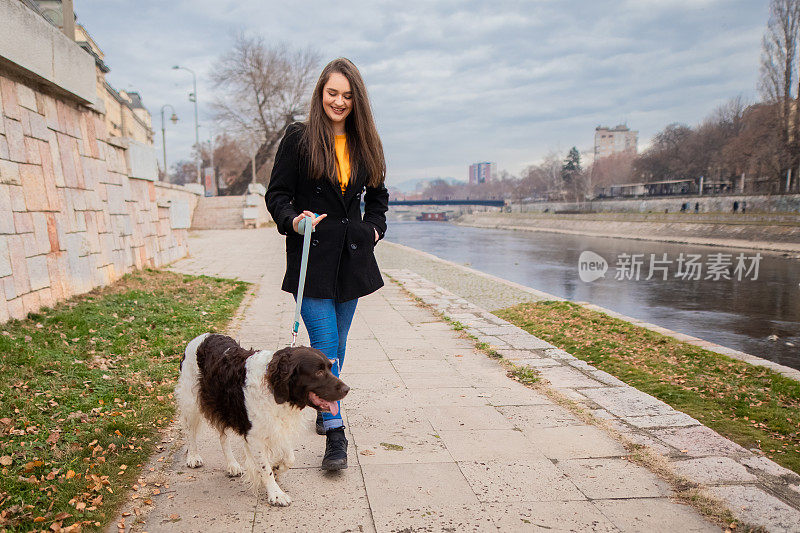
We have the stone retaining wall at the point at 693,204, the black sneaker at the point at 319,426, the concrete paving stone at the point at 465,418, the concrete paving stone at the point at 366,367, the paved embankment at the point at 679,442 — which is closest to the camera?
the paved embankment at the point at 679,442

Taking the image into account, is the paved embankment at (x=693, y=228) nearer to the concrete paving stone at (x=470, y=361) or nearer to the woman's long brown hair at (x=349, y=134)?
the concrete paving stone at (x=470, y=361)

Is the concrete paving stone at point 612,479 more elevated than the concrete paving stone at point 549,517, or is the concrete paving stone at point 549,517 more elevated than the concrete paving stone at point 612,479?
the concrete paving stone at point 549,517

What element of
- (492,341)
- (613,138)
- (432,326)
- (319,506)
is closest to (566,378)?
(492,341)

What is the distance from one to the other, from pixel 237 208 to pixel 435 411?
32416mm

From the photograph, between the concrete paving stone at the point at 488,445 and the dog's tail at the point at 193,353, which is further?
the concrete paving stone at the point at 488,445

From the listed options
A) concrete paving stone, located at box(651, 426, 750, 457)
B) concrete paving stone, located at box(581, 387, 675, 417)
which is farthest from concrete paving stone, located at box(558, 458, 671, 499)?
concrete paving stone, located at box(581, 387, 675, 417)

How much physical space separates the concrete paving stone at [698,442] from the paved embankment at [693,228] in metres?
29.6

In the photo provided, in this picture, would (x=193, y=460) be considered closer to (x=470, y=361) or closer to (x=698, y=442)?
(x=470, y=361)

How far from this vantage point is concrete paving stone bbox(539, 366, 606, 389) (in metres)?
4.79

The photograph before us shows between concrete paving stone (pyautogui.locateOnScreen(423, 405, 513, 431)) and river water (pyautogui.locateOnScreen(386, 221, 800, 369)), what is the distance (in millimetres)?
5829

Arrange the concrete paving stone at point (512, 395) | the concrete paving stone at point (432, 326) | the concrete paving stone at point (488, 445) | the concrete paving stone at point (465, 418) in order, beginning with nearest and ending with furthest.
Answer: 1. the concrete paving stone at point (488, 445)
2. the concrete paving stone at point (465, 418)
3. the concrete paving stone at point (512, 395)
4. the concrete paving stone at point (432, 326)

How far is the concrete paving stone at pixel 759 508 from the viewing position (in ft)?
8.32

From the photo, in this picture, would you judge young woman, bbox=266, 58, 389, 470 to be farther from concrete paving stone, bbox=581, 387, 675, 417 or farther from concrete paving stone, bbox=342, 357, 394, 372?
concrete paving stone, bbox=581, 387, 675, 417

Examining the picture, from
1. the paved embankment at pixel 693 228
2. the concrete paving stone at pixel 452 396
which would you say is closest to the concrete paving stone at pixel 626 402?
the concrete paving stone at pixel 452 396
